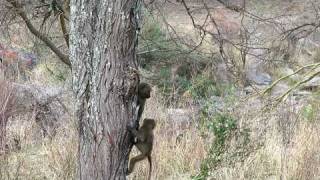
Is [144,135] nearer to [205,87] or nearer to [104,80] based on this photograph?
[104,80]

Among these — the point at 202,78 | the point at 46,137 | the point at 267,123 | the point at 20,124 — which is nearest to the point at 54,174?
the point at 46,137

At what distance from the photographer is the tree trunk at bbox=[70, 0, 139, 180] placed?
2.74 meters

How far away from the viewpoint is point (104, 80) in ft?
9.12

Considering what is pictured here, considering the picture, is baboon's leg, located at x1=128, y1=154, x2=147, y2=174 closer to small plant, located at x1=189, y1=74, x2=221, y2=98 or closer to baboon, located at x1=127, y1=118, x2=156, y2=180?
baboon, located at x1=127, y1=118, x2=156, y2=180

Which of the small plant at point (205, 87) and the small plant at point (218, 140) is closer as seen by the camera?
the small plant at point (218, 140)

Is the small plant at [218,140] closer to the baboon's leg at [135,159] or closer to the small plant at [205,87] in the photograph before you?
the baboon's leg at [135,159]

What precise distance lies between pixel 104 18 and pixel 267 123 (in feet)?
10.4

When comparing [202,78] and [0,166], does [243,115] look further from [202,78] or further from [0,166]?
[202,78]

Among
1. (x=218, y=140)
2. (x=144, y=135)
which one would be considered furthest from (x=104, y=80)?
(x=218, y=140)

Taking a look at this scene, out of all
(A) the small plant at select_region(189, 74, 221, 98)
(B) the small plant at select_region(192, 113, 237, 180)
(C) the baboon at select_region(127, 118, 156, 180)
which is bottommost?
(A) the small plant at select_region(189, 74, 221, 98)

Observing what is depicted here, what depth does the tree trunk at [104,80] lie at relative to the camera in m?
2.74

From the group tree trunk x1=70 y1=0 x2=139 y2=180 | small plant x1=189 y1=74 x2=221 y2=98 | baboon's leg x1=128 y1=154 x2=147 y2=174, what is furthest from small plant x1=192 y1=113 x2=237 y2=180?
small plant x1=189 y1=74 x2=221 y2=98

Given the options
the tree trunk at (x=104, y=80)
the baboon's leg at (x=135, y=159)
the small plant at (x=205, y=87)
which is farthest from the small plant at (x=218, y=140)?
the small plant at (x=205, y=87)

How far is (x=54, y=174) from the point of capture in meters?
4.68
